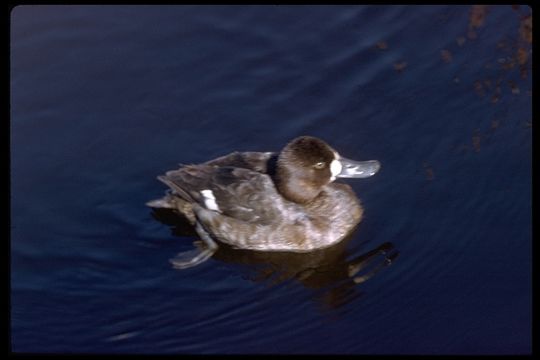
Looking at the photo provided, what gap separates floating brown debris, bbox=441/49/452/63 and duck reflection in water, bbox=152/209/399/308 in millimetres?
2336

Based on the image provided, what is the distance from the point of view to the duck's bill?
23.5ft

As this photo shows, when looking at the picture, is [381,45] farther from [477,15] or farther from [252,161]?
[252,161]

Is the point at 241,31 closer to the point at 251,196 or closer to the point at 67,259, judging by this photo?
the point at 251,196

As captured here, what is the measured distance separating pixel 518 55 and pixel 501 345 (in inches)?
131

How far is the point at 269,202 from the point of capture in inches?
279

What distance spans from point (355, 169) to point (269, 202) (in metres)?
0.76

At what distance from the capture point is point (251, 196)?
7.08 metres

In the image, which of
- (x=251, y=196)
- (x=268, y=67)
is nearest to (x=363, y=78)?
(x=268, y=67)

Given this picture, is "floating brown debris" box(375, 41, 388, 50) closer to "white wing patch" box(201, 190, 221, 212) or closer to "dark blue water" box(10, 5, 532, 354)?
"dark blue water" box(10, 5, 532, 354)

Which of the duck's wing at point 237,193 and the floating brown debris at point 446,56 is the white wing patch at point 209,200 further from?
A: the floating brown debris at point 446,56

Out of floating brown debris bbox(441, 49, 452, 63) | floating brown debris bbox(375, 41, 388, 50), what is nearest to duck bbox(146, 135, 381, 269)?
floating brown debris bbox(441, 49, 452, 63)

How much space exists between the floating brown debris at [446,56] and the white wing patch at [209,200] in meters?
2.86

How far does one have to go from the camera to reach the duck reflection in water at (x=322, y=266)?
6668mm

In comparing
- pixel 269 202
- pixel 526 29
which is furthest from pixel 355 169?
pixel 526 29
